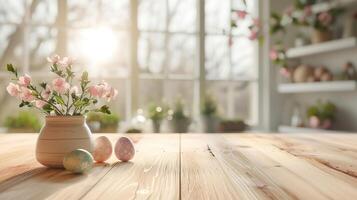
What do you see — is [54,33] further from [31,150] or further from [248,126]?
[31,150]

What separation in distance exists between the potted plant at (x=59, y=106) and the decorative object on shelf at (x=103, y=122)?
2613mm

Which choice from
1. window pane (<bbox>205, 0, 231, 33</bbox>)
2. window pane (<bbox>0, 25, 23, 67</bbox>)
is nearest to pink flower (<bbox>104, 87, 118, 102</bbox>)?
window pane (<bbox>0, 25, 23, 67</bbox>)

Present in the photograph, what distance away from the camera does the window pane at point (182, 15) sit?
14.2ft

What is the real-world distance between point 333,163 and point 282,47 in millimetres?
3369

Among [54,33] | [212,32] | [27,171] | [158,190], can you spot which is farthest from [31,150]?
[212,32]

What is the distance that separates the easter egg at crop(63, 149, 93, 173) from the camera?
0.90 metres

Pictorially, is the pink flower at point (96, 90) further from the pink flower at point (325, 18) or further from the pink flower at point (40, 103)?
the pink flower at point (325, 18)

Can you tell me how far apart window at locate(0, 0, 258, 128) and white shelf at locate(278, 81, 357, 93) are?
43cm

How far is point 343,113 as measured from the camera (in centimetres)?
378

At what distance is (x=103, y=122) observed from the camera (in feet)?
12.1

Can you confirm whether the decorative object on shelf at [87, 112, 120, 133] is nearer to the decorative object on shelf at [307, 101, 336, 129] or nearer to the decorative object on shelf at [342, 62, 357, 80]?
the decorative object on shelf at [307, 101, 336, 129]

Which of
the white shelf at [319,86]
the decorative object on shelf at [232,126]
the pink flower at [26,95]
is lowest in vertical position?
the decorative object on shelf at [232,126]

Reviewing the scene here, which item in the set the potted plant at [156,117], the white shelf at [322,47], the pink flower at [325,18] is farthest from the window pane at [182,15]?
the pink flower at [325,18]

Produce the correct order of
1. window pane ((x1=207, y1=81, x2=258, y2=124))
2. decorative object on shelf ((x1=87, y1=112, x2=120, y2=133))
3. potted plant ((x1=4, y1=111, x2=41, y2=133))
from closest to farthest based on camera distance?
potted plant ((x1=4, y1=111, x2=41, y2=133))
decorative object on shelf ((x1=87, y1=112, x2=120, y2=133))
window pane ((x1=207, y1=81, x2=258, y2=124))
